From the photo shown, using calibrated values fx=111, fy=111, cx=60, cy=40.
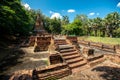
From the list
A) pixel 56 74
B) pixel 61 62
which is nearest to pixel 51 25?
pixel 61 62

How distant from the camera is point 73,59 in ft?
31.9

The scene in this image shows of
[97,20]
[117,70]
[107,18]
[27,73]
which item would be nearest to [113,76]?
[117,70]

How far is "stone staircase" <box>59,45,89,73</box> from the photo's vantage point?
8852 mm

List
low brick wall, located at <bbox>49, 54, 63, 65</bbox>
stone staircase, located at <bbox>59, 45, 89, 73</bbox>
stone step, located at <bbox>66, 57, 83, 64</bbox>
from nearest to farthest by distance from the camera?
low brick wall, located at <bbox>49, 54, 63, 65</bbox>, stone staircase, located at <bbox>59, 45, 89, 73</bbox>, stone step, located at <bbox>66, 57, 83, 64</bbox>

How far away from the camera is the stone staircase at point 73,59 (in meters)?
8.85

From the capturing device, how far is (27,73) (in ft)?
20.0

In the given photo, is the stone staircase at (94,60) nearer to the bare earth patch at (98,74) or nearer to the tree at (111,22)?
the bare earth patch at (98,74)

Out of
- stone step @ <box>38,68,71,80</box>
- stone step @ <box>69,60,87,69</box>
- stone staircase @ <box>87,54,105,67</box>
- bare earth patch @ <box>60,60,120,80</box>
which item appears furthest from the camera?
stone staircase @ <box>87,54,105,67</box>

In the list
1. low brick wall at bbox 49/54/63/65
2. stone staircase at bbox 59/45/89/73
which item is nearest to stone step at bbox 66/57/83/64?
stone staircase at bbox 59/45/89/73

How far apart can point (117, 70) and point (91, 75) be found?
7.82 ft

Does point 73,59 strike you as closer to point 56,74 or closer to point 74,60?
point 74,60

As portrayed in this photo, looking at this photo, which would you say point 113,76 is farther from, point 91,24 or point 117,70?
point 91,24

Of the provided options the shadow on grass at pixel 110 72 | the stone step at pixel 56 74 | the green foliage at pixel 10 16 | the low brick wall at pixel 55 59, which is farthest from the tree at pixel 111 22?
the stone step at pixel 56 74

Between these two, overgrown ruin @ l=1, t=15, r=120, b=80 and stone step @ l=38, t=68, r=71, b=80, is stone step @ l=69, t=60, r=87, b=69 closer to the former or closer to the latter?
overgrown ruin @ l=1, t=15, r=120, b=80
